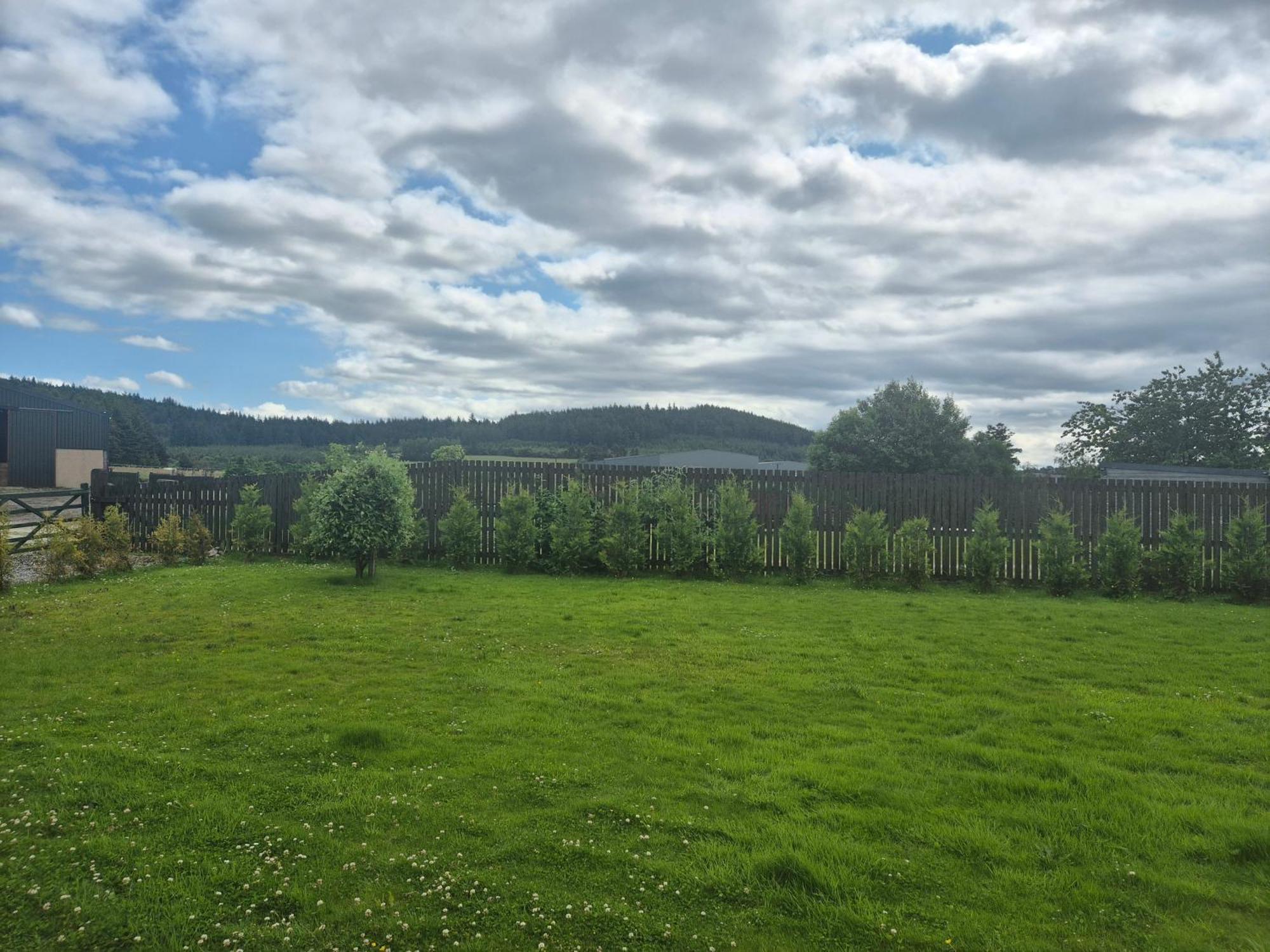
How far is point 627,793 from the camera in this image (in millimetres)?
4078

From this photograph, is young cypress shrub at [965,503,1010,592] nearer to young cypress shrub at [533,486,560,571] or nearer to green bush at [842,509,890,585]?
green bush at [842,509,890,585]

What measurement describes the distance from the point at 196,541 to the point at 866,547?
13.1m

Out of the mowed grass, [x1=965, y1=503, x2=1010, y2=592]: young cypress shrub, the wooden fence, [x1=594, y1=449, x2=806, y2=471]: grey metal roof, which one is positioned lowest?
the mowed grass

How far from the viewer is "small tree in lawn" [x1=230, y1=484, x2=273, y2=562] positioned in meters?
15.1

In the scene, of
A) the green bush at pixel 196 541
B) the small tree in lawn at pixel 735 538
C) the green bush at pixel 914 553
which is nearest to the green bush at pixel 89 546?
the green bush at pixel 196 541

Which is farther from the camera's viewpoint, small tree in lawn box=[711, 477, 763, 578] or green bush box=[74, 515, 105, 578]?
small tree in lawn box=[711, 477, 763, 578]

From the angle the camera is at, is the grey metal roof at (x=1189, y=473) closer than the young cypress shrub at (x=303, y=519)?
No

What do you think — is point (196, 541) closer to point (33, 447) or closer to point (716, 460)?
point (716, 460)

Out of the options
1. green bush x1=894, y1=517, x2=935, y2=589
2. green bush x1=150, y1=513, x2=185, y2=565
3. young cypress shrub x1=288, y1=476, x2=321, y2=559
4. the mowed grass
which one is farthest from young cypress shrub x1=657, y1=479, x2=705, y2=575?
green bush x1=150, y1=513, x2=185, y2=565

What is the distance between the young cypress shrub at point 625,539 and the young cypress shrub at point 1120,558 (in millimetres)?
8063

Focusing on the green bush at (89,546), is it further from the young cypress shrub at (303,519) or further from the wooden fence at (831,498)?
the young cypress shrub at (303,519)

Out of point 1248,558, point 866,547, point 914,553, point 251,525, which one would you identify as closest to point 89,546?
point 251,525

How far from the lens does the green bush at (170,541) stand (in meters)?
14.1

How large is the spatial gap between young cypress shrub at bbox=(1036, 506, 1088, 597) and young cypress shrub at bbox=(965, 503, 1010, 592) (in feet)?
2.07
